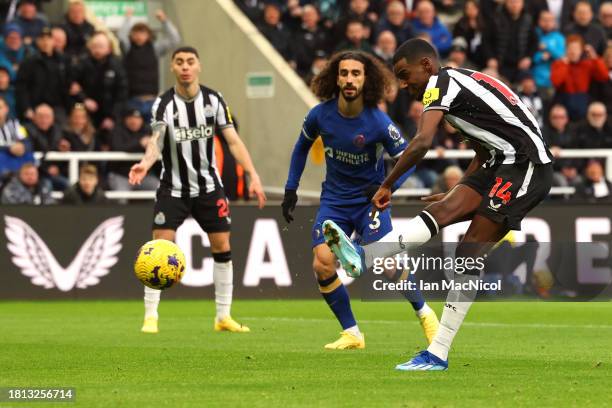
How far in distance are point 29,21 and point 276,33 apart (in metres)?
3.83

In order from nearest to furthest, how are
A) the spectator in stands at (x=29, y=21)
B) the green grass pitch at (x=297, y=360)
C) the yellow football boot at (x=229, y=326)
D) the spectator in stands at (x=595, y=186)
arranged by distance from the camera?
1. the green grass pitch at (x=297, y=360)
2. the yellow football boot at (x=229, y=326)
3. the spectator in stands at (x=595, y=186)
4. the spectator in stands at (x=29, y=21)

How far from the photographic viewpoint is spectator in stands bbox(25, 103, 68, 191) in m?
19.5

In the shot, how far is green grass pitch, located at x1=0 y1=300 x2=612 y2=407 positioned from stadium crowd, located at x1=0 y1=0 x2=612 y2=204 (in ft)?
13.5

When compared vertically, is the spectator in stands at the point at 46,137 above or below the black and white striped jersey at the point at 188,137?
below

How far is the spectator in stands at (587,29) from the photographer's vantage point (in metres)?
22.5

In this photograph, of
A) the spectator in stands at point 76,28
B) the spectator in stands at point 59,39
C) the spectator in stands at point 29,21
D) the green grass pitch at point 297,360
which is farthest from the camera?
the spectator in stands at point 29,21

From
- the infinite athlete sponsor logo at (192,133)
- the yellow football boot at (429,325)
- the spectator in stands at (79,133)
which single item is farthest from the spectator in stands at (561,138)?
the yellow football boot at (429,325)

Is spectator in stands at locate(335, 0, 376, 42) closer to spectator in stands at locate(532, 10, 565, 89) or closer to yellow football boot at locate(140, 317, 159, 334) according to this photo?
spectator in stands at locate(532, 10, 565, 89)

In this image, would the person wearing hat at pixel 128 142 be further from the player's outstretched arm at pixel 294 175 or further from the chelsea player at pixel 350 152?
the chelsea player at pixel 350 152

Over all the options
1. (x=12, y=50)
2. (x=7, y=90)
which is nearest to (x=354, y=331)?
(x=7, y=90)

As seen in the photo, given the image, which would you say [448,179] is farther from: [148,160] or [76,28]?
[148,160]

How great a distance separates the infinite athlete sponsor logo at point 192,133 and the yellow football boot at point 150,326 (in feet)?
5.52

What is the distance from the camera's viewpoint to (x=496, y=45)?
22.4 metres

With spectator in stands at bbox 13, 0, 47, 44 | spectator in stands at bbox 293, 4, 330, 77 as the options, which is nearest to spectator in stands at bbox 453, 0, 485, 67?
spectator in stands at bbox 293, 4, 330, 77
